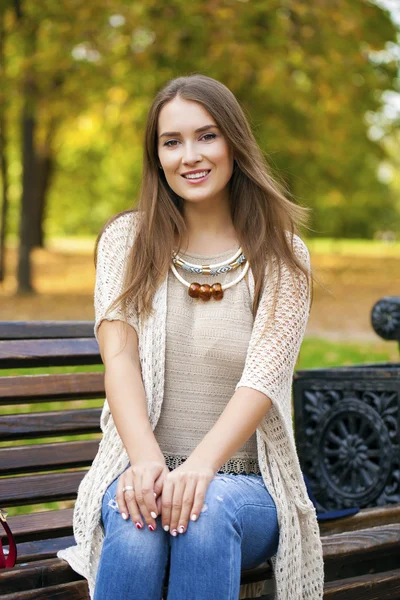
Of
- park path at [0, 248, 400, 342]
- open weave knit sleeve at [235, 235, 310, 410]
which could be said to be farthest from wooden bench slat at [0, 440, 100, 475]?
park path at [0, 248, 400, 342]

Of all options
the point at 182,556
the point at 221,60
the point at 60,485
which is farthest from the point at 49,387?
the point at 221,60

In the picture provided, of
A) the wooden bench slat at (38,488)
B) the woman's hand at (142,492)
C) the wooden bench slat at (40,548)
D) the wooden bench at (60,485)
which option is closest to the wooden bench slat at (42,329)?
the wooden bench at (60,485)

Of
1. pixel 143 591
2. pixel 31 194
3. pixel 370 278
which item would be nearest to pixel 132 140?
pixel 31 194

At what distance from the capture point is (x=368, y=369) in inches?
152

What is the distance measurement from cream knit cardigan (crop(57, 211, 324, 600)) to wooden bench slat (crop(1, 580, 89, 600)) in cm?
5

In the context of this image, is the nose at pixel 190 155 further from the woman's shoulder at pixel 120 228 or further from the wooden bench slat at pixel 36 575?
the wooden bench slat at pixel 36 575

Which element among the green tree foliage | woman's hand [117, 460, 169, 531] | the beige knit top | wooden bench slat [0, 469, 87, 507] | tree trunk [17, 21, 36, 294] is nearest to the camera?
woman's hand [117, 460, 169, 531]

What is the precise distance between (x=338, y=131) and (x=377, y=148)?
426 centimetres

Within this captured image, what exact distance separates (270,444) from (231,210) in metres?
0.83

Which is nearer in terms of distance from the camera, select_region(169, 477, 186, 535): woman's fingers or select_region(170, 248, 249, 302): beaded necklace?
select_region(169, 477, 186, 535): woman's fingers

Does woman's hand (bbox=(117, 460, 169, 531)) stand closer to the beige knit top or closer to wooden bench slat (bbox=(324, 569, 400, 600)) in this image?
Answer: the beige knit top

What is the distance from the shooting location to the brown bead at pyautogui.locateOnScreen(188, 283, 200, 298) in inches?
118

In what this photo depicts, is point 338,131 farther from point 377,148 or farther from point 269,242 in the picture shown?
point 269,242

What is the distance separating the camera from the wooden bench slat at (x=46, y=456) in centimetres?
344
